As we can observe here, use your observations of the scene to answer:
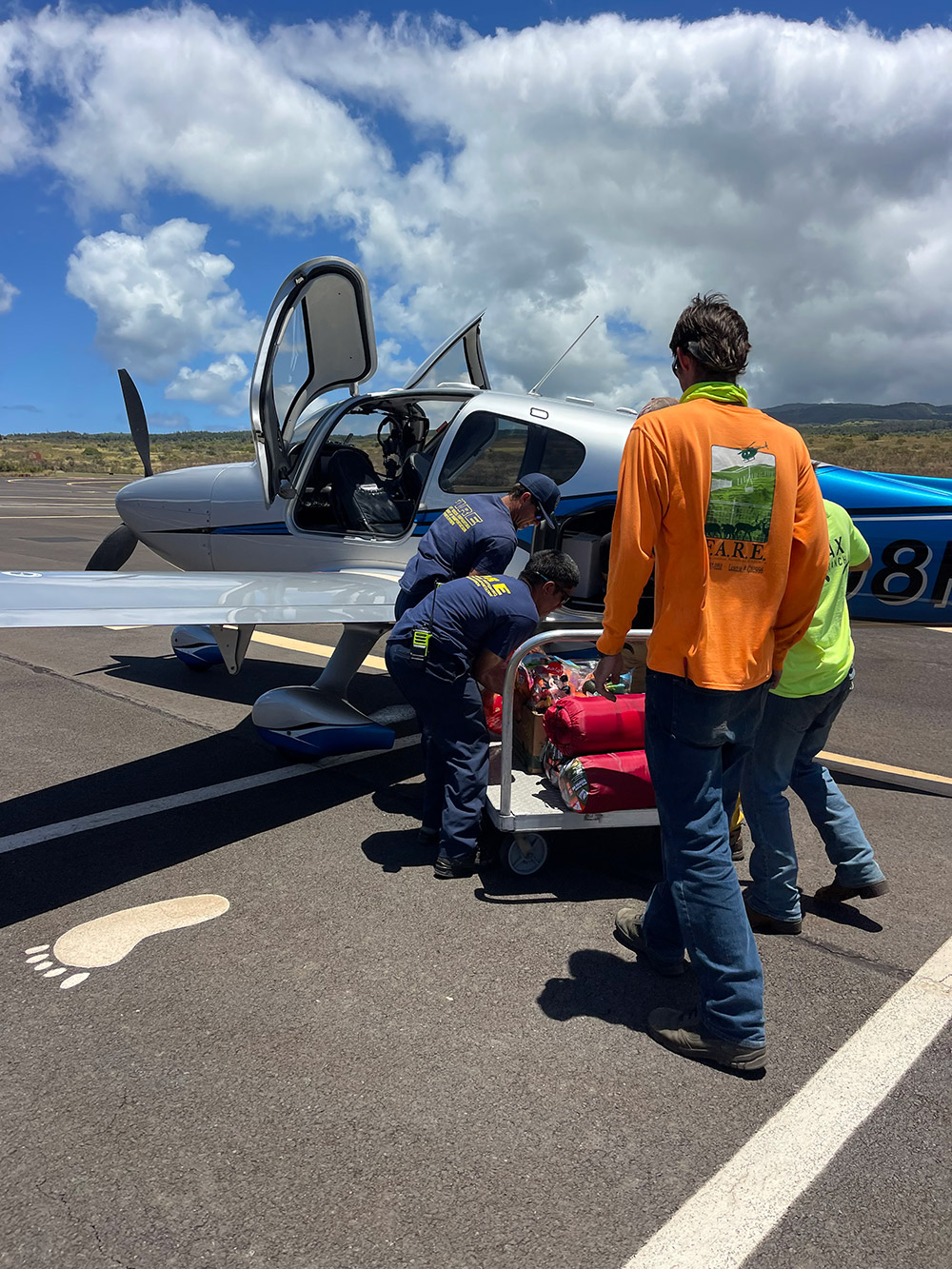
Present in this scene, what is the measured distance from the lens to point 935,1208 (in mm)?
1998

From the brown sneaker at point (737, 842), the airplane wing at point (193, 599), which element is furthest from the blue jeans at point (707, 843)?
the airplane wing at point (193, 599)

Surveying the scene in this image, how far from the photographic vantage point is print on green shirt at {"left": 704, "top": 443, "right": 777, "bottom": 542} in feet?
7.65

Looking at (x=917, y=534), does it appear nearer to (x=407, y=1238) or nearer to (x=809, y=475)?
(x=809, y=475)

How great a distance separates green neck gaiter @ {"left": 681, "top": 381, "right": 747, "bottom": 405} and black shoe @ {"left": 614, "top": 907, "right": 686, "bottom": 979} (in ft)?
5.86

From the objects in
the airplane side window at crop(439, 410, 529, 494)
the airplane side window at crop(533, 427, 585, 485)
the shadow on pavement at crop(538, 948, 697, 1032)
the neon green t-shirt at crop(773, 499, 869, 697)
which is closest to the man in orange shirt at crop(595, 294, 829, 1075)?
the shadow on pavement at crop(538, 948, 697, 1032)

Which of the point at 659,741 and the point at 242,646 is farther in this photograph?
the point at 242,646

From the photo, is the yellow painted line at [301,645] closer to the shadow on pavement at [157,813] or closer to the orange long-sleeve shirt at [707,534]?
the shadow on pavement at [157,813]

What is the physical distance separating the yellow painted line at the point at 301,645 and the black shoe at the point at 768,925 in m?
4.77

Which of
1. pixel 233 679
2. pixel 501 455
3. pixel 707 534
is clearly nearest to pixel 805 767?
pixel 707 534

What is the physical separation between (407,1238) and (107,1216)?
2.24ft

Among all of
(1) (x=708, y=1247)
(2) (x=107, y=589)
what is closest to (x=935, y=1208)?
(1) (x=708, y=1247)

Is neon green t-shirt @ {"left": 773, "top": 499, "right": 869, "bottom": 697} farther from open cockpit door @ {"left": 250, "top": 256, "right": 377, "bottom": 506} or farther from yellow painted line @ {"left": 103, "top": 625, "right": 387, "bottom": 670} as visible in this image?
yellow painted line @ {"left": 103, "top": 625, "right": 387, "bottom": 670}

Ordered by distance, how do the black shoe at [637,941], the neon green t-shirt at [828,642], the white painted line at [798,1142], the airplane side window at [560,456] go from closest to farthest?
the white painted line at [798,1142] → the black shoe at [637,941] → the neon green t-shirt at [828,642] → the airplane side window at [560,456]

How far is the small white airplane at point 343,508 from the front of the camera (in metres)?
4.65
